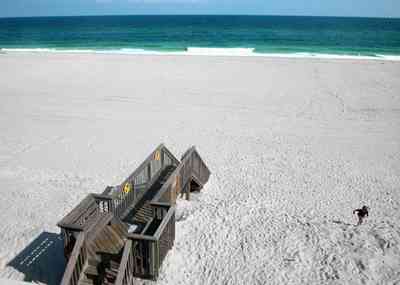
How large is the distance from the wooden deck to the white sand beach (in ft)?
2.37

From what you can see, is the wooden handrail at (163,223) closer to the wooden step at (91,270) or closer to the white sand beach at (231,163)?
the white sand beach at (231,163)

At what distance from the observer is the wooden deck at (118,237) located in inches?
246

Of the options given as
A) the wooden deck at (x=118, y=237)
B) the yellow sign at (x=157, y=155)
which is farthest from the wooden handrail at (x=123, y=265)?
the yellow sign at (x=157, y=155)

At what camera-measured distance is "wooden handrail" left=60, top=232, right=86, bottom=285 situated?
6012mm

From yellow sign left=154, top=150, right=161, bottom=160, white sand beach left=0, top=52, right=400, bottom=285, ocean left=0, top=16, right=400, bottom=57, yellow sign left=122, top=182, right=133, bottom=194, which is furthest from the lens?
ocean left=0, top=16, right=400, bottom=57

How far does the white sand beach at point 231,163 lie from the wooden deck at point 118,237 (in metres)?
0.72

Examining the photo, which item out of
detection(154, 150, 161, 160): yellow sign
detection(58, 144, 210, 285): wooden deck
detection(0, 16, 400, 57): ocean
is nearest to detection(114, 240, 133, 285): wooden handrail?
detection(58, 144, 210, 285): wooden deck

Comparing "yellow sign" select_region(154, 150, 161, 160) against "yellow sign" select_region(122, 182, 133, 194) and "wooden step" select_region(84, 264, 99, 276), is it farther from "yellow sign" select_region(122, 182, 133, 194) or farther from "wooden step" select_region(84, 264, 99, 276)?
"wooden step" select_region(84, 264, 99, 276)

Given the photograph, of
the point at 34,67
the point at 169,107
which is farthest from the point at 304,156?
the point at 34,67

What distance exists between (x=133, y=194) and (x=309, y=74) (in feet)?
72.8

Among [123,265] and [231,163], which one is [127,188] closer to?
[123,265]

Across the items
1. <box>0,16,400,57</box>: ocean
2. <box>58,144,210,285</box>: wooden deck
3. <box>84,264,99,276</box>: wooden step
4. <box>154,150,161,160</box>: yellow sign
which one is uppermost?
<box>0,16,400,57</box>: ocean

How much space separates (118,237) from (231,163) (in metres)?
6.02

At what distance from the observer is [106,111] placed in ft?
58.5
